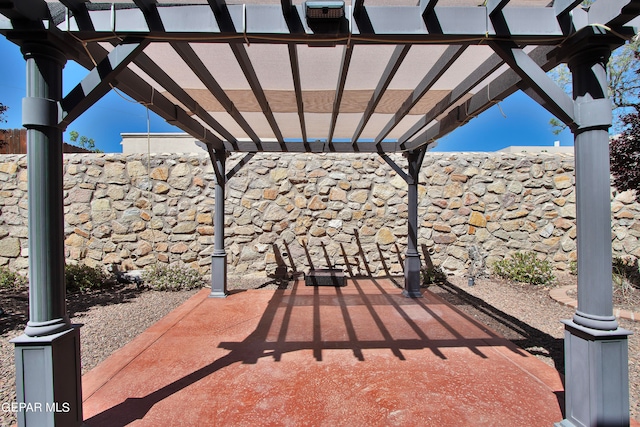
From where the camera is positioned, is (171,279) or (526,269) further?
(526,269)

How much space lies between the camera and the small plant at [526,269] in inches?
218

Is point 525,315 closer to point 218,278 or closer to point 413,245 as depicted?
point 413,245

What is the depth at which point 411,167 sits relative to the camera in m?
4.97

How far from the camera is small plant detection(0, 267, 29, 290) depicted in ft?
17.8

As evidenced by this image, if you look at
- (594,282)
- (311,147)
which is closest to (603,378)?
(594,282)

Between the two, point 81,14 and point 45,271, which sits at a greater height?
point 81,14

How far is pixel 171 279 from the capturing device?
5.50 metres

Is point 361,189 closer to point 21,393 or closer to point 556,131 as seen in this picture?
point 21,393

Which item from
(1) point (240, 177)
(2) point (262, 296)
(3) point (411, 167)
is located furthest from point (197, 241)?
(3) point (411, 167)

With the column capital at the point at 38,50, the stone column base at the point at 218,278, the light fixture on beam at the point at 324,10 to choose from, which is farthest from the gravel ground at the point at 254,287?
the light fixture on beam at the point at 324,10

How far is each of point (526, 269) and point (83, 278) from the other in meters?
7.38

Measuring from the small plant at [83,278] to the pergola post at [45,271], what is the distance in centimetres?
406

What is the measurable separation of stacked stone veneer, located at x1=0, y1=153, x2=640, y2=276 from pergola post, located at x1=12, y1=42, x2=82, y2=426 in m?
4.14

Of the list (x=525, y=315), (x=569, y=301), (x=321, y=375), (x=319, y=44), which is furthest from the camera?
(x=569, y=301)
